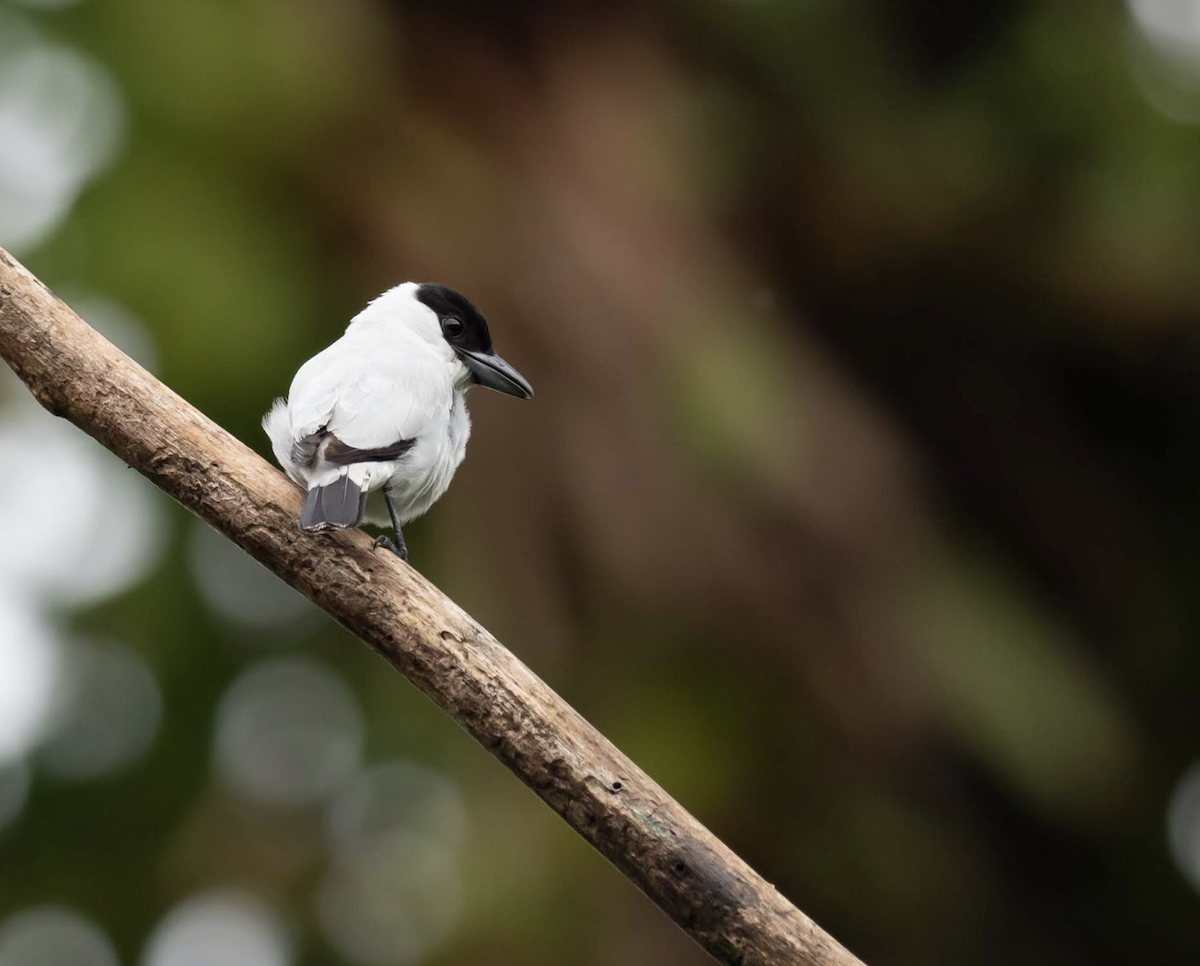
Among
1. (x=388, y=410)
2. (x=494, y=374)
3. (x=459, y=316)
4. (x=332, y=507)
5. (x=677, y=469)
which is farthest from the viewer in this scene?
(x=677, y=469)

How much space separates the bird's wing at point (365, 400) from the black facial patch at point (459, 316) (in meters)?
0.37

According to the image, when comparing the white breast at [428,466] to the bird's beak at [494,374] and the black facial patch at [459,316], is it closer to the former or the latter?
the bird's beak at [494,374]

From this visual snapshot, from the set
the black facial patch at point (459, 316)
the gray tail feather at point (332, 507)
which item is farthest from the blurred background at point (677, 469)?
the gray tail feather at point (332, 507)

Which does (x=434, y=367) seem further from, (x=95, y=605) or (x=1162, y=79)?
(x=1162, y=79)

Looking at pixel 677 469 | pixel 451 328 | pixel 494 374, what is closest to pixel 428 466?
pixel 494 374

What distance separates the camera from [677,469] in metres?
7.09

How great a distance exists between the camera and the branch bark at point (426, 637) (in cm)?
277

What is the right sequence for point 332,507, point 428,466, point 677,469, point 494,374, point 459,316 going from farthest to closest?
point 677,469
point 459,316
point 494,374
point 428,466
point 332,507

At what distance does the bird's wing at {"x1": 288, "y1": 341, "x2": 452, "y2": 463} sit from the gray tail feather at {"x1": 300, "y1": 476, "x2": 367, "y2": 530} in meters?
0.18

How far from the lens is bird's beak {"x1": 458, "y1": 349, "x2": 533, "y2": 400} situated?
4098 mm

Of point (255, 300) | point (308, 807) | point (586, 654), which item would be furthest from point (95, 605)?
point (586, 654)

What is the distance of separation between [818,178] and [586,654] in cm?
307

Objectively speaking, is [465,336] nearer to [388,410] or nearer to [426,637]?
[388,410]

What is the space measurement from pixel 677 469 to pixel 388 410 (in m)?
3.78
